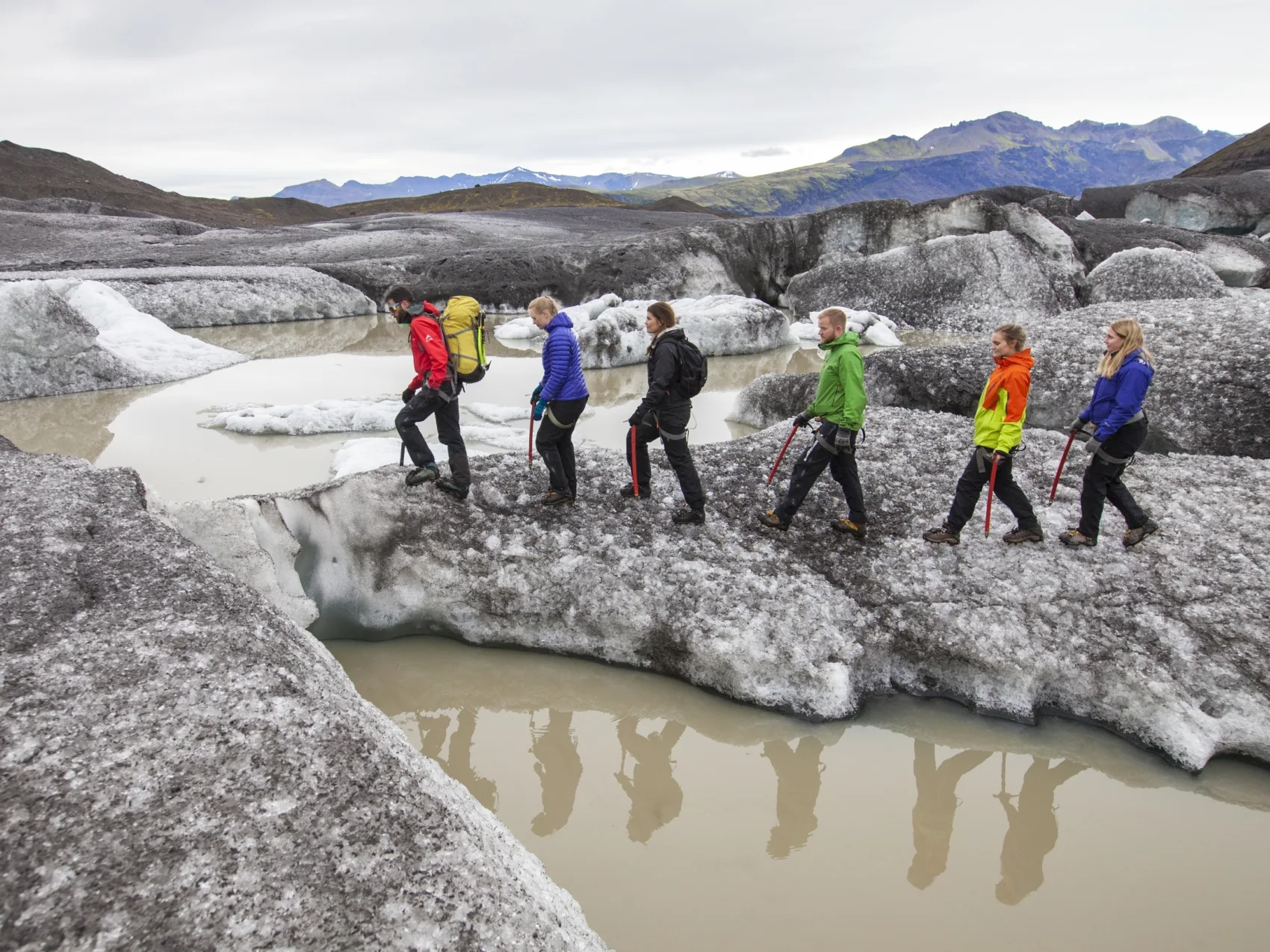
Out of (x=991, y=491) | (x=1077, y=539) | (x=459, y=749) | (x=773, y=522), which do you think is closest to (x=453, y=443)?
(x=459, y=749)

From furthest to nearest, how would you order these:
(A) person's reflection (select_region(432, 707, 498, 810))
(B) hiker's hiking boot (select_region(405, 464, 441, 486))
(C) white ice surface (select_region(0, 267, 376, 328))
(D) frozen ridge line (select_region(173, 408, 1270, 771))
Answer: (C) white ice surface (select_region(0, 267, 376, 328)) → (B) hiker's hiking boot (select_region(405, 464, 441, 486)) → (D) frozen ridge line (select_region(173, 408, 1270, 771)) → (A) person's reflection (select_region(432, 707, 498, 810))

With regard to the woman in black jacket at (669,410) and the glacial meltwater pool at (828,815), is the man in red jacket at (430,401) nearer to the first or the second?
the glacial meltwater pool at (828,815)

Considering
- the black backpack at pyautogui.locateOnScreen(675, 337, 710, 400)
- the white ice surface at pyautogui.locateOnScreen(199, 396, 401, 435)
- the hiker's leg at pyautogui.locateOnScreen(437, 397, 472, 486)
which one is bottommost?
the white ice surface at pyautogui.locateOnScreen(199, 396, 401, 435)

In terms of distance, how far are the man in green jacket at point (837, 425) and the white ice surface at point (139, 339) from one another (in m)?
11.8

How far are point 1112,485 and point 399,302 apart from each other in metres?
5.29

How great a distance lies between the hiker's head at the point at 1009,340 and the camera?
514cm

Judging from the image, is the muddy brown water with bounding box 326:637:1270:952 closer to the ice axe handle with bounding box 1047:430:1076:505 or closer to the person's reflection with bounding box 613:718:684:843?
the person's reflection with bounding box 613:718:684:843

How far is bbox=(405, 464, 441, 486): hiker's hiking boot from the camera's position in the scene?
5.86 metres

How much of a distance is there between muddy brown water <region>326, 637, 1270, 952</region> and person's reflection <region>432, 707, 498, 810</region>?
0.04 feet

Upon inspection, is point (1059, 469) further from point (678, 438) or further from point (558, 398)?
point (558, 398)

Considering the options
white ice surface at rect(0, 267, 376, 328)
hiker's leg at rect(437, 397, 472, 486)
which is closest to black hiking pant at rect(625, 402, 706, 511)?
hiker's leg at rect(437, 397, 472, 486)

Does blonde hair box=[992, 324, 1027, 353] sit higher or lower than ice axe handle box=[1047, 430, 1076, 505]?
higher

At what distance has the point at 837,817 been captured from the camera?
3951mm

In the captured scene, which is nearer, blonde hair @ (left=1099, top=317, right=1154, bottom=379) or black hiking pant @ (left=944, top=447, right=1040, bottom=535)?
blonde hair @ (left=1099, top=317, right=1154, bottom=379)
